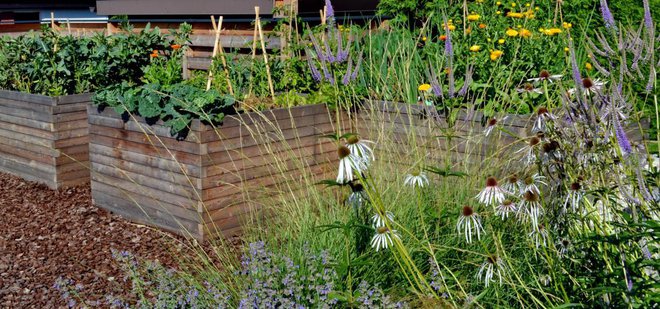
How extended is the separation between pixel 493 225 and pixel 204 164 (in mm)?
1940

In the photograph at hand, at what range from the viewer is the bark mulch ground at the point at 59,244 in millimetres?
4406

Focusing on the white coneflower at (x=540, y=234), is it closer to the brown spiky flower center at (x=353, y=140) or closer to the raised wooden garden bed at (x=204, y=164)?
the brown spiky flower center at (x=353, y=140)

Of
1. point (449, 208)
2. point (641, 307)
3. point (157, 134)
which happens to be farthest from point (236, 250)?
point (641, 307)

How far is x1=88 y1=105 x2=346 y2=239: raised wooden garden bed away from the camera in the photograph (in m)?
5.00

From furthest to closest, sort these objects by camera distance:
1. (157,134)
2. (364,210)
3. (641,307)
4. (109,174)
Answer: (109,174)
(157,134)
(364,210)
(641,307)

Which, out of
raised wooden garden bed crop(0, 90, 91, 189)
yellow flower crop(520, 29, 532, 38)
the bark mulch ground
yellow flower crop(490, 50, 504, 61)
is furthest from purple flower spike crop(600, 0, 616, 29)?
raised wooden garden bed crop(0, 90, 91, 189)

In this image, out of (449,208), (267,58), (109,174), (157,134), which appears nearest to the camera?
(449,208)

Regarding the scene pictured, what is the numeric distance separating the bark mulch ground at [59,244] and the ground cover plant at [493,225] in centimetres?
26

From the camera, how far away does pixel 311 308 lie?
345 cm

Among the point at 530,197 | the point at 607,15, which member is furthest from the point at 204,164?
the point at 607,15

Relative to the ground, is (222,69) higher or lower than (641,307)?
higher

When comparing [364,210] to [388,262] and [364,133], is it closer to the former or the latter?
[388,262]

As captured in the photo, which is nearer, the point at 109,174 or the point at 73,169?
the point at 109,174

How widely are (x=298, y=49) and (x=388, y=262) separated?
11.1 feet
